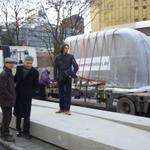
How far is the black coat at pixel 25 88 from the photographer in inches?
390

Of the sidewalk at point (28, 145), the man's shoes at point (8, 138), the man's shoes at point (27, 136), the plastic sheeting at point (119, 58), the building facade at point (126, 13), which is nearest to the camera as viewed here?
the sidewalk at point (28, 145)

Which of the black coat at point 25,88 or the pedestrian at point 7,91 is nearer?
the pedestrian at point 7,91

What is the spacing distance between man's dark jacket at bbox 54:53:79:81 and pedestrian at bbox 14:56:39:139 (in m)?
1.22

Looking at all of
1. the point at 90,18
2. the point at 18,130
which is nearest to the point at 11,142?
the point at 18,130

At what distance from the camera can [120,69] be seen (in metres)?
16.6

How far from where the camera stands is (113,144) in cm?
752

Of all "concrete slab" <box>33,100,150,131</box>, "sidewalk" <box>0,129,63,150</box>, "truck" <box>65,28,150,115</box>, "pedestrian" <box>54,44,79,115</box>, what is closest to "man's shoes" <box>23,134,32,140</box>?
"sidewalk" <box>0,129,63,150</box>

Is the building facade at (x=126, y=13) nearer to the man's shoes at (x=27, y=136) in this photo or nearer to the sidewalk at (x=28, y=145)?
the man's shoes at (x=27, y=136)

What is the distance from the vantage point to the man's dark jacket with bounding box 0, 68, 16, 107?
31.0 ft

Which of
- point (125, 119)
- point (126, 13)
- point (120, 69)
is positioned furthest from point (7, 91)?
point (126, 13)

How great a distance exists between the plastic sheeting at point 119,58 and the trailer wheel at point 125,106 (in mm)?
789

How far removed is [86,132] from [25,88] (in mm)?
1878

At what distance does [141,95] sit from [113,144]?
24.0ft

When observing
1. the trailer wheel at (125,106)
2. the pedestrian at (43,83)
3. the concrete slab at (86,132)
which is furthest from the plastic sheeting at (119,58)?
the concrete slab at (86,132)
